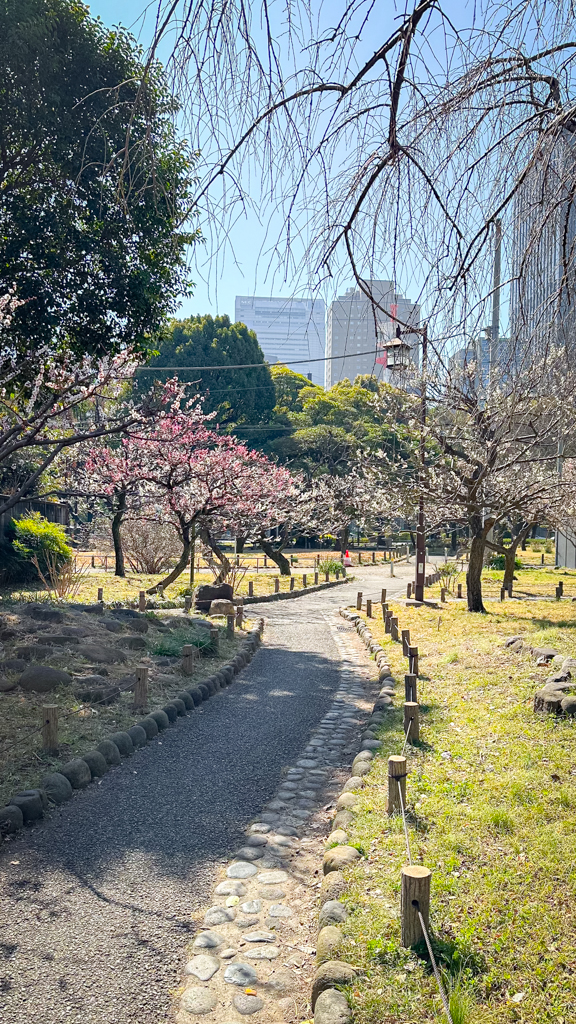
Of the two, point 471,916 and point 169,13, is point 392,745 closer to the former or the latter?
point 471,916

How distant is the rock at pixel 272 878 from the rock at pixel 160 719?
8.38 ft

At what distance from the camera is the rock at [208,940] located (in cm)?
310

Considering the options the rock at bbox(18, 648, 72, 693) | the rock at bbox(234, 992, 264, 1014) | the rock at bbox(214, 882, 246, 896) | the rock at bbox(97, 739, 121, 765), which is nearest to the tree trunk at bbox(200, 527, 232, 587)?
the rock at bbox(18, 648, 72, 693)

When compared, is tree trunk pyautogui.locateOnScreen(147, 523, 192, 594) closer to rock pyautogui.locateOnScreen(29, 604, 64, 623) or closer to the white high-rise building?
rock pyautogui.locateOnScreen(29, 604, 64, 623)

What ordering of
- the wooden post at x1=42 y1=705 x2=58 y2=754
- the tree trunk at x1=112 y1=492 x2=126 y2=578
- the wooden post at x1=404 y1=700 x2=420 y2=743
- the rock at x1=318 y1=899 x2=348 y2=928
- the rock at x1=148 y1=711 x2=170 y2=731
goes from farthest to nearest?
1. the tree trunk at x1=112 y1=492 x2=126 y2=578
2. the rock at x1=148 y1=711 x2=170 y2=731
3. the wooden post at x1=404 y1=700 x2=420 y2=743
4. the wooden post at x1=42 y1=705 x2=58 y2=754
5. the rock at x1=318 y1=899 x2=348 y2=928

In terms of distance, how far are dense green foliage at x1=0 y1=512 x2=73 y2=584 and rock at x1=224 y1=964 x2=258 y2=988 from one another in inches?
423

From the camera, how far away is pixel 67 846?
3932 mm

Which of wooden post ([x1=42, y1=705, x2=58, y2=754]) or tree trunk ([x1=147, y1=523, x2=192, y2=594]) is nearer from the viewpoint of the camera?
wooden post ([x1=42, y1=705, x2=58, y2=754])

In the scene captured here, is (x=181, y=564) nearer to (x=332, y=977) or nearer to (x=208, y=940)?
(x=208, y=940)

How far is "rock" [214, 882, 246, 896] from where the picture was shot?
357cm

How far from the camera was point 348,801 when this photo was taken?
174 inches

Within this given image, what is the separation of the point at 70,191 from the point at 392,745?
6.37 m

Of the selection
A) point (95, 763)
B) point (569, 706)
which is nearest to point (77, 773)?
point (95, 763)

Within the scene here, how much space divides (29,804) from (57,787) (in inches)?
12.7
